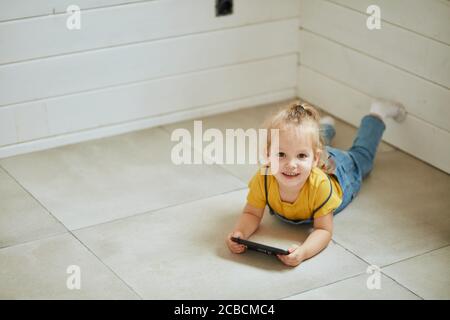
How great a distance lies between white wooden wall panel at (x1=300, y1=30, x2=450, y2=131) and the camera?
226 centimetres

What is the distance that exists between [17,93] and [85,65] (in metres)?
0.23

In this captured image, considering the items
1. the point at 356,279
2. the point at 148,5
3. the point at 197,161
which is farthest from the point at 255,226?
the point at 148,5

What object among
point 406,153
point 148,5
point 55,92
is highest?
point 148,5

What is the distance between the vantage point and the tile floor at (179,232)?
173 cm

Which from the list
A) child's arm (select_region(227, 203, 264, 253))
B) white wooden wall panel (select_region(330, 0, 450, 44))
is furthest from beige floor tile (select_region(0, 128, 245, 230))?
white wooden wall panel (select_region(330, 0, 450, 44))

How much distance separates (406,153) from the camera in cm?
241

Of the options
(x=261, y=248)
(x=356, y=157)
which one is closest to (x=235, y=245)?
(x=261, y=248)

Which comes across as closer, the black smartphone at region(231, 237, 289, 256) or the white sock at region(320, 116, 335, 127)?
the black smartphone at region(231, 237, 289, 256)

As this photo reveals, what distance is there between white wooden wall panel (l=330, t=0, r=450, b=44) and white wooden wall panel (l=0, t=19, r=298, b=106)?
43cm

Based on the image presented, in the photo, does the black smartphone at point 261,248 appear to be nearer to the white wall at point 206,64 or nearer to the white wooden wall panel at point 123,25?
the white wall at point 206,64

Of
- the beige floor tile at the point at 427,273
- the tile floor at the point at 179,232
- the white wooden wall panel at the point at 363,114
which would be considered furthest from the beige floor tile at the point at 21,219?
the white wooden wall panel at the point at 363,114

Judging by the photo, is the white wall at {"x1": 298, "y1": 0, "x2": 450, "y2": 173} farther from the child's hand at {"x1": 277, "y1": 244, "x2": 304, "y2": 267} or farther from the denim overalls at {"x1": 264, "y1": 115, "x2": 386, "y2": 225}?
the child's hand at {"x1": 277, "y1": 244, "x2": 304, "y2": 267}
